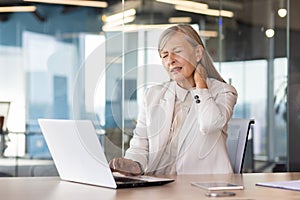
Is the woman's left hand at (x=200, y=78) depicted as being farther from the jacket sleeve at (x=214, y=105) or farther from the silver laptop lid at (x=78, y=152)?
the silver laptop lid at (x=78, y=152)

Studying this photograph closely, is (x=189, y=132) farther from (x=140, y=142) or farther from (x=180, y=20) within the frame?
(x=180, y=20)

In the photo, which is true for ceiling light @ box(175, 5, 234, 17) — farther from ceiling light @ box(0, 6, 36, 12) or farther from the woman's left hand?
the woman's left hand

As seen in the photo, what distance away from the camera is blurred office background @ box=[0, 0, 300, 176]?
5980mm

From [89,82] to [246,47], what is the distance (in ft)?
13.5

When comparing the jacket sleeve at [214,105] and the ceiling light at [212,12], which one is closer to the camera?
the jacket sleeve at [214,105]

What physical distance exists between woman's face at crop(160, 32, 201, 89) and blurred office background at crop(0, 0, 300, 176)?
351 cm

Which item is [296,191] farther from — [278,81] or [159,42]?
[278,81]

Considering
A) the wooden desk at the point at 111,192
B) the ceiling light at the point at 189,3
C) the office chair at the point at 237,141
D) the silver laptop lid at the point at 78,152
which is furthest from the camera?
the ceiling light at the point at 189,3

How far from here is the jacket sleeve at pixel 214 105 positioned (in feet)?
8.01

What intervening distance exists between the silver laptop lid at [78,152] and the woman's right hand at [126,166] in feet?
0.49

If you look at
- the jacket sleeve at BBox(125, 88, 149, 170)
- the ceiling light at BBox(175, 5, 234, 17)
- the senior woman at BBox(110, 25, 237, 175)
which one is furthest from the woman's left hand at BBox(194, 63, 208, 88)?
the ceiling light at BBox(175, 5, 234, 17)

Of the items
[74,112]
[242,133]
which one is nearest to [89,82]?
[74,112]

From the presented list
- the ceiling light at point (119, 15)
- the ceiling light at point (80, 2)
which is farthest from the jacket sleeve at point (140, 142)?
the ceiling light at point (80, 2)

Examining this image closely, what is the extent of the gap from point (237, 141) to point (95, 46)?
11.2 ft
